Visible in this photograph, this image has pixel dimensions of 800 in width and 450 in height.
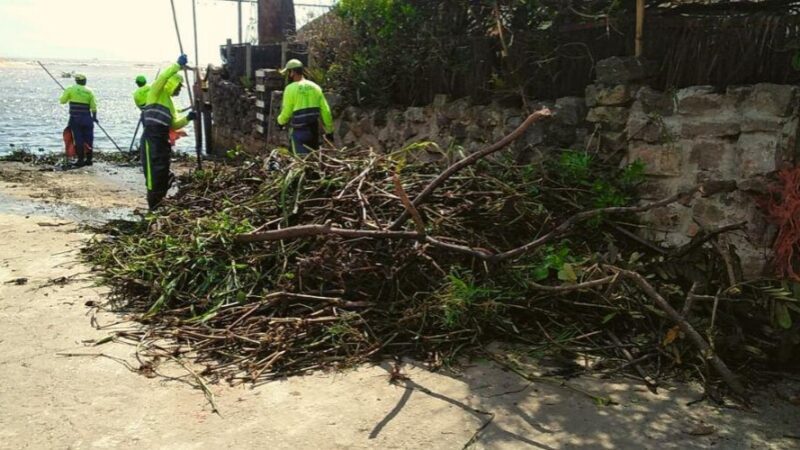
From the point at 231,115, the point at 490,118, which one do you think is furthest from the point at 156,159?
the point at 231,115

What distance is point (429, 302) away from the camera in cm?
439

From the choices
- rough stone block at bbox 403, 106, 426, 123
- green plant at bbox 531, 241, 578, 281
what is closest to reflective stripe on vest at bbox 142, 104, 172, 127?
rough stone block at bbox 403, 106, 426, 123

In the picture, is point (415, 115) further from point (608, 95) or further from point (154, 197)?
point (154, 197)

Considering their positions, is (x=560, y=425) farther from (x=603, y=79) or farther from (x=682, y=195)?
(x=603, y=79)

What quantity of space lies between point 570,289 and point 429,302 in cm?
86

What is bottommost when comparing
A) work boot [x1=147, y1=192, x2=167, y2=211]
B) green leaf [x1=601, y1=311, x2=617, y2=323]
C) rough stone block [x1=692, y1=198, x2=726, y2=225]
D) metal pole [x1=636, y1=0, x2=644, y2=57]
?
work boot [x1=147, y1=192, x2=167, y2=211]

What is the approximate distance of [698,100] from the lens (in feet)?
16.1

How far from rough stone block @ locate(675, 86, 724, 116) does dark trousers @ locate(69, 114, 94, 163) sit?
13169 mm

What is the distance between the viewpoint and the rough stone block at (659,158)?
5109mm

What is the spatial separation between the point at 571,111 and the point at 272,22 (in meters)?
11.9

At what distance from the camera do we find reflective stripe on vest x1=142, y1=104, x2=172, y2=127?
8320mm

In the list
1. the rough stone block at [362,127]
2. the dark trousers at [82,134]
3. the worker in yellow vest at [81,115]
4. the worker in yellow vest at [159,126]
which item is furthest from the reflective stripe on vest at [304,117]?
the dark trousers at [82,134]

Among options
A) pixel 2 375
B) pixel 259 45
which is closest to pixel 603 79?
pixel 2 375

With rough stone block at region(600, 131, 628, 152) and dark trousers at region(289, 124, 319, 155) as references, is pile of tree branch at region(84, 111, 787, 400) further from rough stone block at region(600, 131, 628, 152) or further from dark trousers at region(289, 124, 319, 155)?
dark trousers at region(289, 124, 319, 155)
